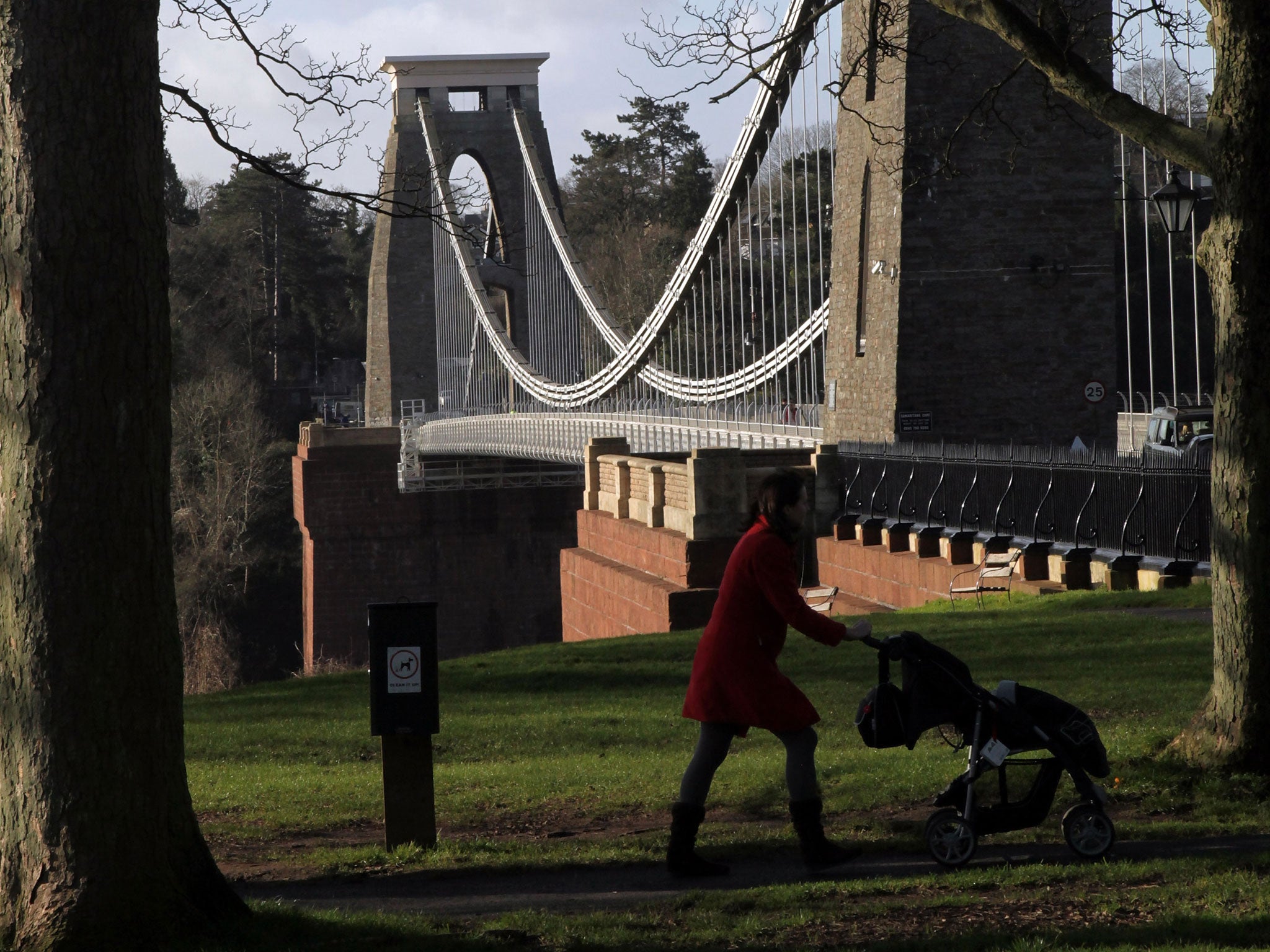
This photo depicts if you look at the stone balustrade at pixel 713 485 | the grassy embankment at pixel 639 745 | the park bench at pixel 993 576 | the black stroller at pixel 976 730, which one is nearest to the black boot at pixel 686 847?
the grassy embankment at pixel 639 745

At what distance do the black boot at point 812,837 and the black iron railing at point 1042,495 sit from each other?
310 inches

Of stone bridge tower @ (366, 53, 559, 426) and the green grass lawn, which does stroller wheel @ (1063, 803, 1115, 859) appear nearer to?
the green grass lawn

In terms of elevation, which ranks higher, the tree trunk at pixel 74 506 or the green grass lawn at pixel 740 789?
the tree trunk at pixel 74 506

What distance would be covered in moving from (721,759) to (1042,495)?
32.2ft

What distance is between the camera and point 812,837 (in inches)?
204

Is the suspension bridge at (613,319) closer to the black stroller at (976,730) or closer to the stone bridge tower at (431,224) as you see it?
the stone bridge tower at (431,224)

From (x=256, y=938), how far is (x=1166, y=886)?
99.3 inches

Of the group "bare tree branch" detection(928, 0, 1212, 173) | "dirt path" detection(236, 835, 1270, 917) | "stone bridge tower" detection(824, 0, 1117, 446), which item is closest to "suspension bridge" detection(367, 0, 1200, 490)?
"stone bridge tower" detection(824, 0, 1117, 446)

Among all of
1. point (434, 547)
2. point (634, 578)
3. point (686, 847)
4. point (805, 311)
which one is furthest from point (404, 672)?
point (434, 547)

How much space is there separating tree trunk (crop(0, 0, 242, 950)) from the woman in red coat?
1656 millimetres

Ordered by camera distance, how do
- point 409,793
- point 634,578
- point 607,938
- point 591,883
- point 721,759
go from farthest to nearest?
point 634,578, point 409,793, point 591,883, point 721,759, point 607,938

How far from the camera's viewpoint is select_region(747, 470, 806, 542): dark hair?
5023 millimetres

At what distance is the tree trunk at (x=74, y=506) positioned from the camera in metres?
4.10

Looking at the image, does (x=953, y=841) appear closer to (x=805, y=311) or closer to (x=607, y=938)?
(x=607, y=938)
